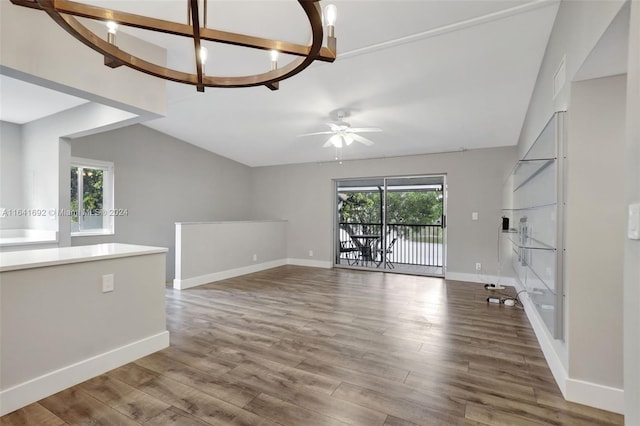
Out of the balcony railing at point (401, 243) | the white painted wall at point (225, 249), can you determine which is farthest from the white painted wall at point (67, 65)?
the balcony railing at point (401, 243)

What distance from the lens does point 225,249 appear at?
571cm

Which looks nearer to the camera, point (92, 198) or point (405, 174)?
point (92, 198)

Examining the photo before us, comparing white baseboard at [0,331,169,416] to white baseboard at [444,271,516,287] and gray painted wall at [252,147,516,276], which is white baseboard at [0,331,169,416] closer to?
gray painted wall at [252,147,516,276]

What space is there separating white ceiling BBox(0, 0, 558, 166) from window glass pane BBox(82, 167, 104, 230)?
1.33 m

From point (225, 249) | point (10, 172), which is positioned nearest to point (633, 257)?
point (225, 249)

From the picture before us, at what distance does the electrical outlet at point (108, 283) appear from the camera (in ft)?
7.77

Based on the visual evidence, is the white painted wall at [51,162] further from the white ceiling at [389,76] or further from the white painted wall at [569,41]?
the white painted wall at [569,41]

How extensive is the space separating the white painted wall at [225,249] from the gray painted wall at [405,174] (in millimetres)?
573

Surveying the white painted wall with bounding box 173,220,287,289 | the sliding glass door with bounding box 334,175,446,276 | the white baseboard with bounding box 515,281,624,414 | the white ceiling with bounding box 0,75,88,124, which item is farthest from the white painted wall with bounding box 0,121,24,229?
the white baseboard with bounding box 515,281,624,414

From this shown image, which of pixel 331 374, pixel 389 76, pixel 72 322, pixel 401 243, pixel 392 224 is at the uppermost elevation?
pixel 389 76

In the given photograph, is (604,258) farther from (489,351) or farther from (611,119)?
(489,351)

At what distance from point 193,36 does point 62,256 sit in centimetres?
192

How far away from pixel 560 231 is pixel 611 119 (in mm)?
760

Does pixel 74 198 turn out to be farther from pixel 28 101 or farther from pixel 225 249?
pixel 225 249
